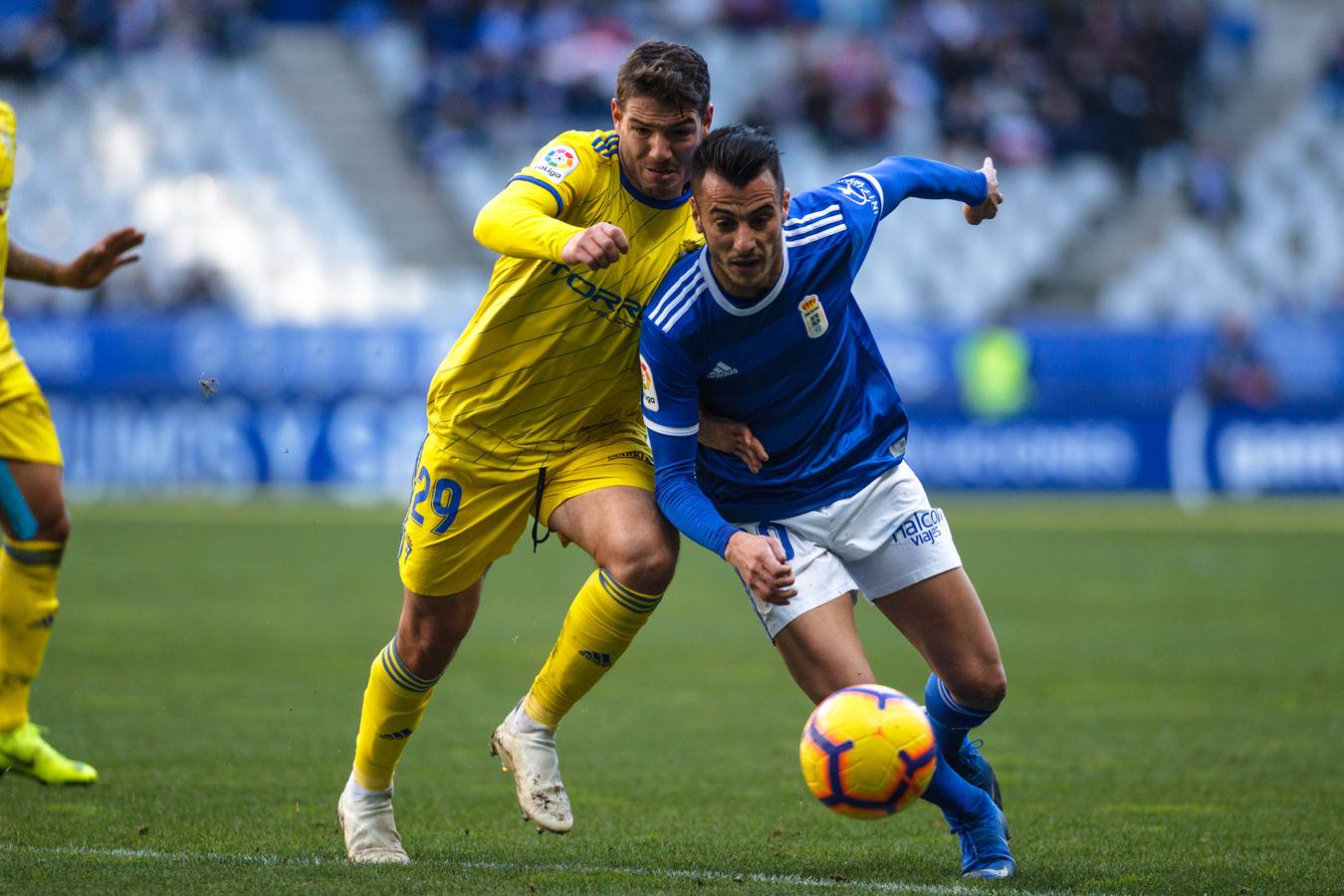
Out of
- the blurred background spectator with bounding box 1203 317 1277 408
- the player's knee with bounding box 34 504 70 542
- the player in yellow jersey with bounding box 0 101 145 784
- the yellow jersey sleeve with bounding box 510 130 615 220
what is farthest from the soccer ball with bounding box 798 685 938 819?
the blurred background spectator with bounding box 1203 317 1277 408

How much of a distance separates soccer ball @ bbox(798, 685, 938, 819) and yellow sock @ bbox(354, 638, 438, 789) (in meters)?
1.49

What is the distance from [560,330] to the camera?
17.7 ft

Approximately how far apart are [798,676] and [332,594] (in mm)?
8141

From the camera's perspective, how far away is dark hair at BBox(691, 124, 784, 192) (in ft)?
15.4

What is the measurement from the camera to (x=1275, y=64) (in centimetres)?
2828

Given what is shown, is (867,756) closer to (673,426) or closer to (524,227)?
(673,426)

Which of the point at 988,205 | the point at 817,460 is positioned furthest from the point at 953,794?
the point at 988,205

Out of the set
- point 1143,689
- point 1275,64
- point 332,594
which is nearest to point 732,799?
point 1143,689

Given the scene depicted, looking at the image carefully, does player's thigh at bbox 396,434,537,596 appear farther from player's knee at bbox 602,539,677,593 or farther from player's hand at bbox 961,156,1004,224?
player's hand at bbox 961,156,1004,224

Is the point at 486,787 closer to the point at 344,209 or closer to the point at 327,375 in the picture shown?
the point at 327,375

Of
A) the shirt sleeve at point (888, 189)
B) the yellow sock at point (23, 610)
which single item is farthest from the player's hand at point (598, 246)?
the yellow sock at point (23, 610)

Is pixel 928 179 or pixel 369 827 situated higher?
pixel 928 179

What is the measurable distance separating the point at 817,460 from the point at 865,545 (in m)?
0.30

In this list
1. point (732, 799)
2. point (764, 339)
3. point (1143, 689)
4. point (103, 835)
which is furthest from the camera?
point (1143, 689)
